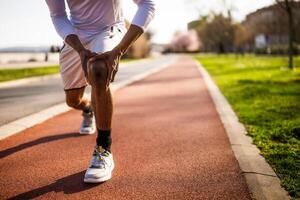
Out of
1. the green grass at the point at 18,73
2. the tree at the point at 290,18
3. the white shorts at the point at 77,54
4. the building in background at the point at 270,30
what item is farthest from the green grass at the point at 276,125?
the building in background at the point at 270,30

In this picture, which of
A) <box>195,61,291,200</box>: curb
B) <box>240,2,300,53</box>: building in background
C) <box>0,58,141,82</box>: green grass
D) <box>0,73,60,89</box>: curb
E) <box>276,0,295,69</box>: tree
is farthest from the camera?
<box>240,2,300,53</box>: building in background

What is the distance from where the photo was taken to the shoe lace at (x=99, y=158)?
2.90 metres

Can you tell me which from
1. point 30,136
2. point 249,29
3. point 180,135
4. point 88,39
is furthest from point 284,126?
point 249,29

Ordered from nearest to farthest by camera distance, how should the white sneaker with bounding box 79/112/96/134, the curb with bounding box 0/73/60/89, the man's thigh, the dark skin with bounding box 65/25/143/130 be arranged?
the dark skin with bounding box 65/25/143/130 < the man's thigh < the white sneaker with bounding box 79/112/96/134 < the curb with bounding box 0/73/60/89

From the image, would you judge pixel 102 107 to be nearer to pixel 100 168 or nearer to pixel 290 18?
pixel 100 168

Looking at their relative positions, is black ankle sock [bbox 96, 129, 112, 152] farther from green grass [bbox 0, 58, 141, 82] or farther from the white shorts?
green grass [bbox 0, 58, 141, 82]

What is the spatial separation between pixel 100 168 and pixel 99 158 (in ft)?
0.35

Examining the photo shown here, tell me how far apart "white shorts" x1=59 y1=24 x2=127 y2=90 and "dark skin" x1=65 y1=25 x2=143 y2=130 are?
0.11m

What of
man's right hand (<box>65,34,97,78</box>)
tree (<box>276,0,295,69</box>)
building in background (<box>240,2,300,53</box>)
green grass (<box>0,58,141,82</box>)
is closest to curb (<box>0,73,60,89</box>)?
green grass (<box>0,58,141,82</box>)

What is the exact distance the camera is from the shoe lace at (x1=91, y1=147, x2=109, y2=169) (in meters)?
2.90

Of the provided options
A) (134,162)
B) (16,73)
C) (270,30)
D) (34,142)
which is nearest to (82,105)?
(34,142)

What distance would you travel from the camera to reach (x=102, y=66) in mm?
2861

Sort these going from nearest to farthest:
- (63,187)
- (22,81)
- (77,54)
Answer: (63,187) → (77,54) → (22,81)

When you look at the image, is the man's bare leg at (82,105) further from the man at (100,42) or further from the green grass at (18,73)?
the green grass at (18,73)
